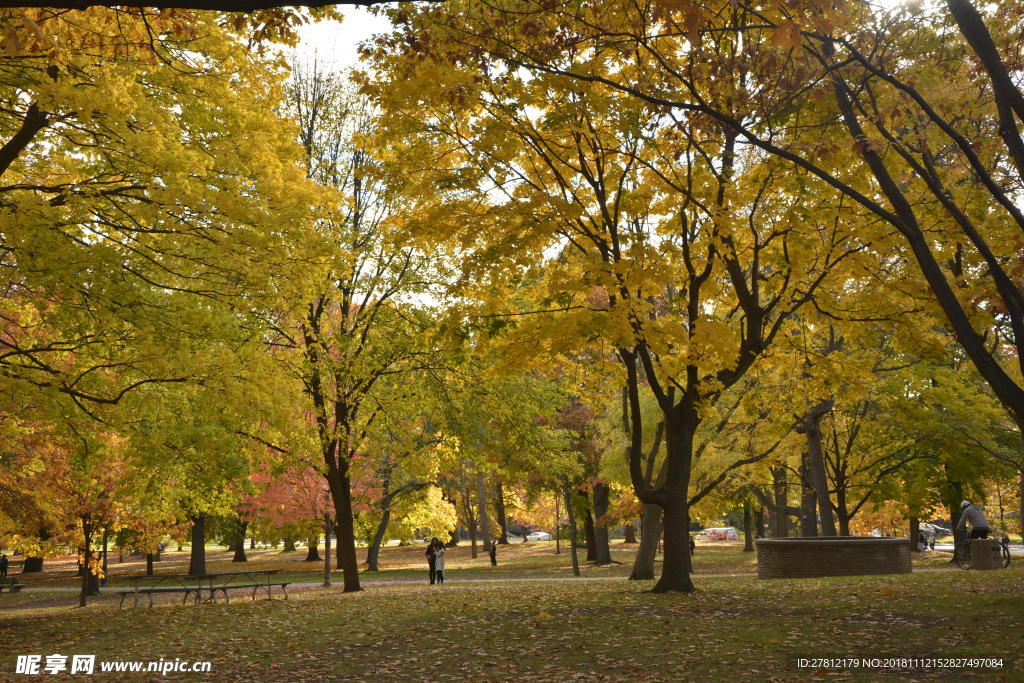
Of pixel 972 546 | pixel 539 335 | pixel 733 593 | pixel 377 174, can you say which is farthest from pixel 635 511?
pixel 377 174

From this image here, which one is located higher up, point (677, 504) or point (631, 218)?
point (631, 218)

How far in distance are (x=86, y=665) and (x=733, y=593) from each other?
9412 millimetres

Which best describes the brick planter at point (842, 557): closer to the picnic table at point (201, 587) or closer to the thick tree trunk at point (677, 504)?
the thick tree trunk at point (677, 504)

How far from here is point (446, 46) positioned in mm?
9461

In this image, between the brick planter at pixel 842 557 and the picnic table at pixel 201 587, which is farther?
the brick planter at pixel 842 557

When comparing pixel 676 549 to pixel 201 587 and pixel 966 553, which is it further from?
pixel 966 553

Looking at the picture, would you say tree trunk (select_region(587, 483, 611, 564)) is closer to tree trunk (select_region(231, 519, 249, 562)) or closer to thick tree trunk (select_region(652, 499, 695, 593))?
thick tree trunk (select_region(652, 499, 695, 593))

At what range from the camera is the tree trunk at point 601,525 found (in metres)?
34.9

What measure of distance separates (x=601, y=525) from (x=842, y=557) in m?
17.5

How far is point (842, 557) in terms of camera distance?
57.9ft

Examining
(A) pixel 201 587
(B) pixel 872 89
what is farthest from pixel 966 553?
(A) pixel 201 587

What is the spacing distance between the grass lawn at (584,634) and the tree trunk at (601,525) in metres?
20.2

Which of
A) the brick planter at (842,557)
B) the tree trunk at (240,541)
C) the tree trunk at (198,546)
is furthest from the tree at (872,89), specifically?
the tree trunk at (240,541)

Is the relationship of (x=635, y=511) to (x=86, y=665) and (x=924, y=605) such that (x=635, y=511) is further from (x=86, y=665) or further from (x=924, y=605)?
(x=86, y=665)
